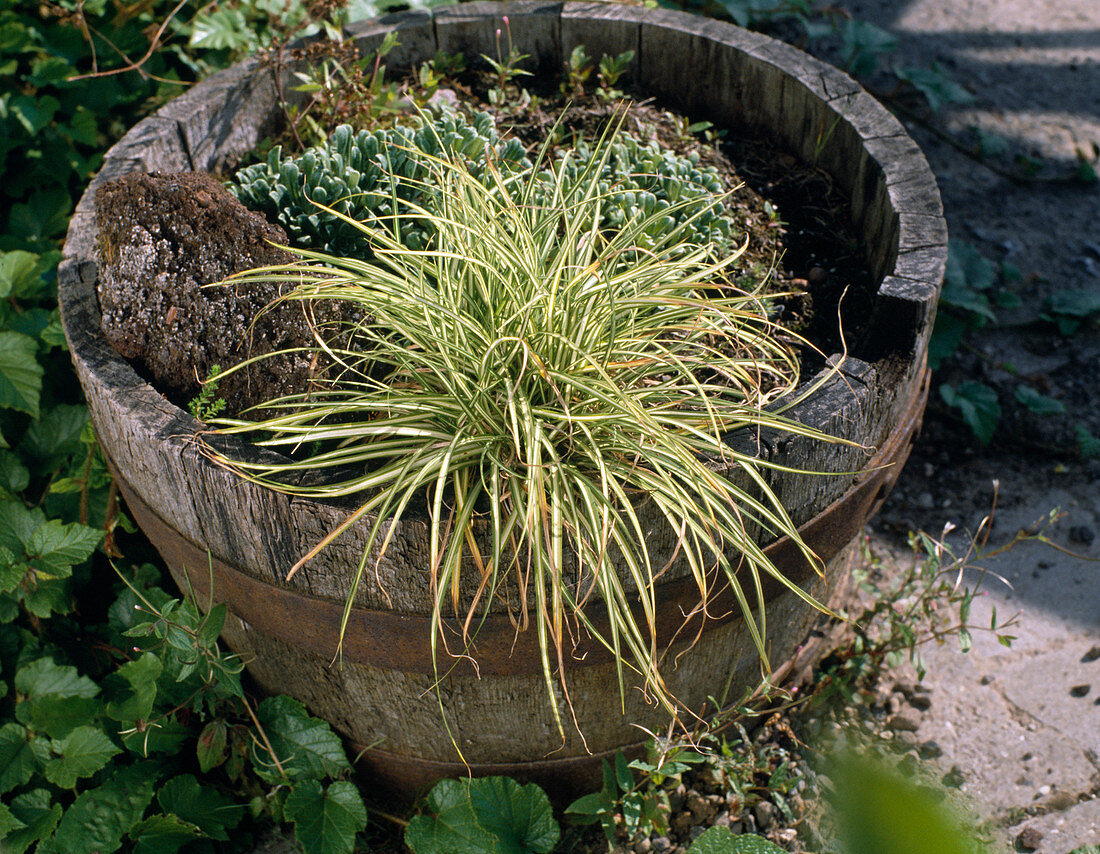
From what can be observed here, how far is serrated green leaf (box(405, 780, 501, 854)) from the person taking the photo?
158cm

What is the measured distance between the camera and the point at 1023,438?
2.64 metres

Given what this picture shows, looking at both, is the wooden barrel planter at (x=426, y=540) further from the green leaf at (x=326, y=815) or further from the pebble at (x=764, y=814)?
the pebble at (x=764, y=814)

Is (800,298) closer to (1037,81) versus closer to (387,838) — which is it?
(387,838)

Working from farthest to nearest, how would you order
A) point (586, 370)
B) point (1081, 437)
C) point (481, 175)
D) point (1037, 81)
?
point (1037, 81) → point (1081, 437) → point (481, 175) → point (586, 370)

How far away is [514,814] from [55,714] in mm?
925

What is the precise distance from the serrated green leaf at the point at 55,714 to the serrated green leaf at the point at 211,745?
0.80 feet

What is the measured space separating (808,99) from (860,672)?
1392mm

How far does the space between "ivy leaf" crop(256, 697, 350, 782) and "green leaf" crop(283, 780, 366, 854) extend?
0.03m

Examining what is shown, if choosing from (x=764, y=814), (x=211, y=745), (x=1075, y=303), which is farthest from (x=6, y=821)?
(x=1075, y=303)

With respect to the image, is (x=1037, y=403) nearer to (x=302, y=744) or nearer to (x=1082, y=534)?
(x=1082, y=534)

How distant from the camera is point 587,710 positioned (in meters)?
1.60

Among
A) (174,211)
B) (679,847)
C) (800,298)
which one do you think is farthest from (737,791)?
(174,211)

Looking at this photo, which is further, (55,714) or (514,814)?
(55,714)

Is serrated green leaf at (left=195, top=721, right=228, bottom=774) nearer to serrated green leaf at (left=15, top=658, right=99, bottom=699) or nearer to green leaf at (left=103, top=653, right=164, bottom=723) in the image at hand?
Result: green leaf at (left=103, top=653, right=164, bottom=723)
